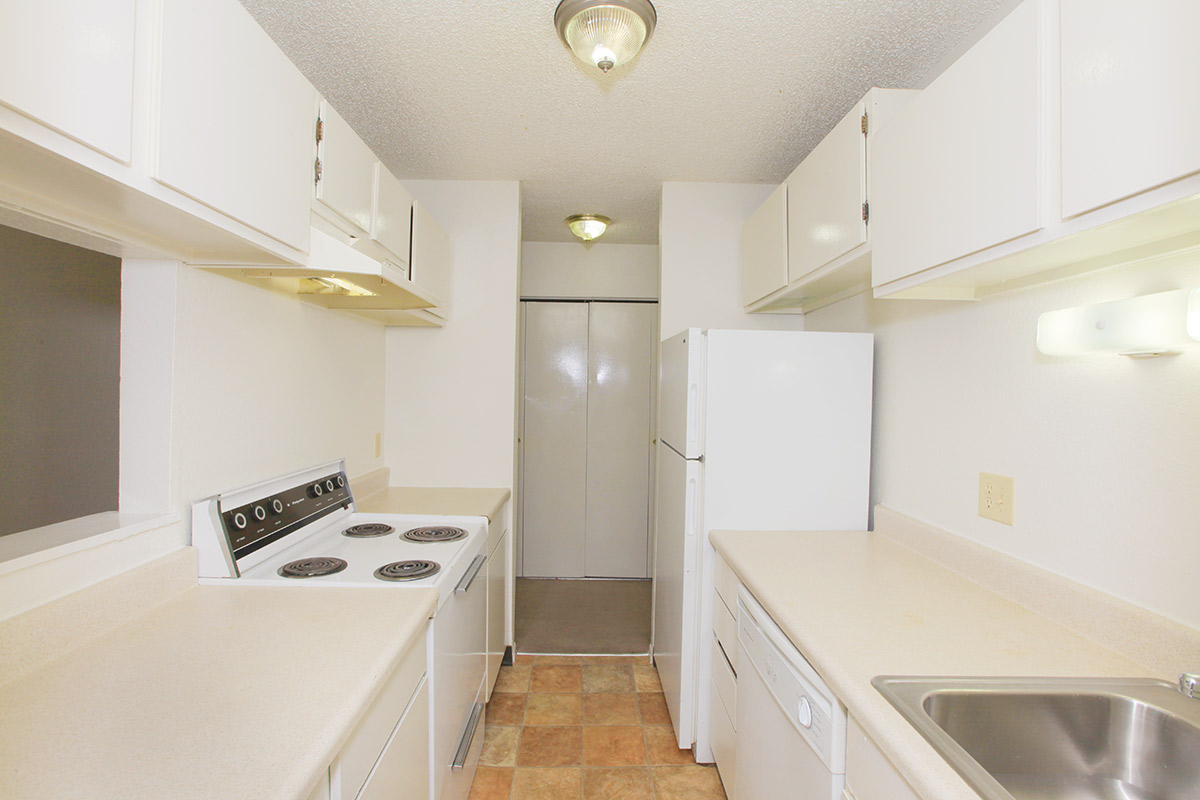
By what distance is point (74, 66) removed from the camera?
0.72m

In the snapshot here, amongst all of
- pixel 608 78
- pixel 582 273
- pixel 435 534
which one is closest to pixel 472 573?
pixel 435 534

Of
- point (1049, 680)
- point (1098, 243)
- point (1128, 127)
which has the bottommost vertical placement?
point (1049, 680)

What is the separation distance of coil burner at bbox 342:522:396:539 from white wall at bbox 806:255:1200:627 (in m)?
1.75

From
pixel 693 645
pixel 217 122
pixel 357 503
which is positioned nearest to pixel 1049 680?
pixel 693 645

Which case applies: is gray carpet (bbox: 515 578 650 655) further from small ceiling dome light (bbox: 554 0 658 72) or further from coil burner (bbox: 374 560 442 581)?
small ceiling dome light (bbox: 554 0 658 72)

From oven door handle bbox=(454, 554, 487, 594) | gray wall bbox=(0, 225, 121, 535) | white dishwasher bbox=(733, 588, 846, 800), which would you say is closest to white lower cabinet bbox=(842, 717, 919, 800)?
white dishwasher bbox=(733, 588, 846, 800)

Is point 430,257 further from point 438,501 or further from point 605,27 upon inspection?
point 605,27

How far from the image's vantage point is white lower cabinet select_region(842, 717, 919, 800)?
33.3 inches

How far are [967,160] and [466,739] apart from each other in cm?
204

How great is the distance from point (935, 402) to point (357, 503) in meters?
2.15

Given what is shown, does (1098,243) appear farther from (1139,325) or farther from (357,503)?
(357,503)

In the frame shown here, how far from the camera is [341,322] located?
2254mm

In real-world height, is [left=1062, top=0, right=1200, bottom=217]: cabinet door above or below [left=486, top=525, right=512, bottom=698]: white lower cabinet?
above

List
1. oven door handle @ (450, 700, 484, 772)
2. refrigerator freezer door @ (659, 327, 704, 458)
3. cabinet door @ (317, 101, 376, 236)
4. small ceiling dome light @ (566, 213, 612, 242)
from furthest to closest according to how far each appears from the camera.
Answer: small ceiling dome light @ (566, 213, 612, 242), refrigerator freezer door @ (659, 327, 704, 458), oven door handle @ (450, 700, 484, 772), cabinet door @ (317, 101, 376, 236)
